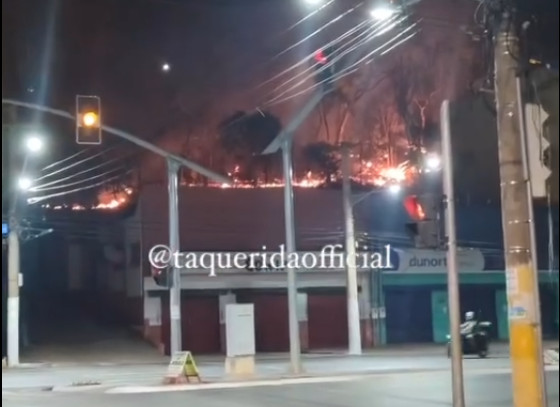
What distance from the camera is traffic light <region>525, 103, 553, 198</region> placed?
9.05 metres

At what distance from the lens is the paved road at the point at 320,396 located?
49.7ft

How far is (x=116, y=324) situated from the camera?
35469 mm

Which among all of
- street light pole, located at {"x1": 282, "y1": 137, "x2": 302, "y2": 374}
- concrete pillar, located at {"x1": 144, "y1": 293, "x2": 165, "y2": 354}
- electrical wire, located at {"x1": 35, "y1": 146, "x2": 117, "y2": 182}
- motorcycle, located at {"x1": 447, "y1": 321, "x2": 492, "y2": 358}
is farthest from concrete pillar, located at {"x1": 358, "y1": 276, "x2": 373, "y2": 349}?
street light pole, located at {"x1": 282, "y1": 137, "x2": 302, "y2": 374}

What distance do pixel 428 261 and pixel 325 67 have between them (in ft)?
51.2

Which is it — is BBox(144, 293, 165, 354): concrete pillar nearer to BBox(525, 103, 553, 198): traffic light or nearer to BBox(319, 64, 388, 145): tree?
BBox(319, 64, 388, 145): tree

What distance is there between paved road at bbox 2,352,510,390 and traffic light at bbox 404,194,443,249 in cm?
948

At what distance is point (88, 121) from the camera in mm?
15234

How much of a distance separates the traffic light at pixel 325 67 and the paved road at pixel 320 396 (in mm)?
6774

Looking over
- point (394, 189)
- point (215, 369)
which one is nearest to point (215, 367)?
point (215, 369)

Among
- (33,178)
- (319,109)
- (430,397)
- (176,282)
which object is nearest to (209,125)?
(319,109)

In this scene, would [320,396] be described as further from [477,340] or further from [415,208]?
[477,340]

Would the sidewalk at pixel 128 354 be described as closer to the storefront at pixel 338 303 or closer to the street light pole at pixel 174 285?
the storefront at pixel 338 303

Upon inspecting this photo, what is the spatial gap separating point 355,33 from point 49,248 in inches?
938

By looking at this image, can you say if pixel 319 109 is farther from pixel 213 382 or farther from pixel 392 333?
pixel 213 382
